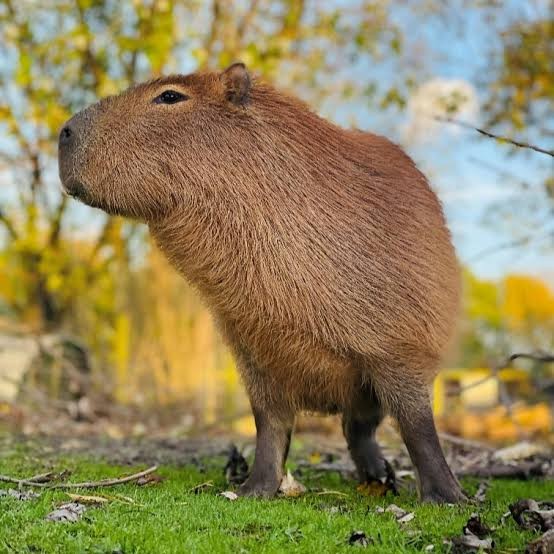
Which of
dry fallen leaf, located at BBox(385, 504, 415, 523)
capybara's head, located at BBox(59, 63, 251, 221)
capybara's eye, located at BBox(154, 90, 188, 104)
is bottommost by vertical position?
dry fallen leaf, located at BBox(385, 504, 415, 523)

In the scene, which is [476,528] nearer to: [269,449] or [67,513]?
[269,449]

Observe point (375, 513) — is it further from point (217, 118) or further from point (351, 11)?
point (351, 11)

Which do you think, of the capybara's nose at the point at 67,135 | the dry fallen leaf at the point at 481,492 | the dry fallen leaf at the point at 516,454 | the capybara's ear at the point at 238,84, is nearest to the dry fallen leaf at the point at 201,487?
the dry fallen leaf at the point at 481,492

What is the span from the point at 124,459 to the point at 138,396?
5.21m

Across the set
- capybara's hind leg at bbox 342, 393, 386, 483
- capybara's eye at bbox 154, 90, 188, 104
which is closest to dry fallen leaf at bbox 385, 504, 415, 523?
capybara's hind leg at bbox 342, 393, 386, 483

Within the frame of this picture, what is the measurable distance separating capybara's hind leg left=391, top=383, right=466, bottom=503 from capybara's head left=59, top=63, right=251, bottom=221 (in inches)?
55.1

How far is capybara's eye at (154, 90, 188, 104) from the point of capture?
432 centimetres

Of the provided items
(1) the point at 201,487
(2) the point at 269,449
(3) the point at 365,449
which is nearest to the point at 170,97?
(2) the point at 269,449

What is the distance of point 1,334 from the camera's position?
1059 centimetres

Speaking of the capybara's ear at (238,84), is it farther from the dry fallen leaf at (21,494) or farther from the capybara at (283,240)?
the dry fallen leaf at (21,494)

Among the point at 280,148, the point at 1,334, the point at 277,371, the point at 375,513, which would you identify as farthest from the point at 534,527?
the point at 1,334

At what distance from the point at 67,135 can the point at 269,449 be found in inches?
75.0

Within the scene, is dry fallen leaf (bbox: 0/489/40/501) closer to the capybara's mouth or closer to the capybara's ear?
the capybara's mouth

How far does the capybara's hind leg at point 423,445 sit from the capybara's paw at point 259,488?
0.72 metres
